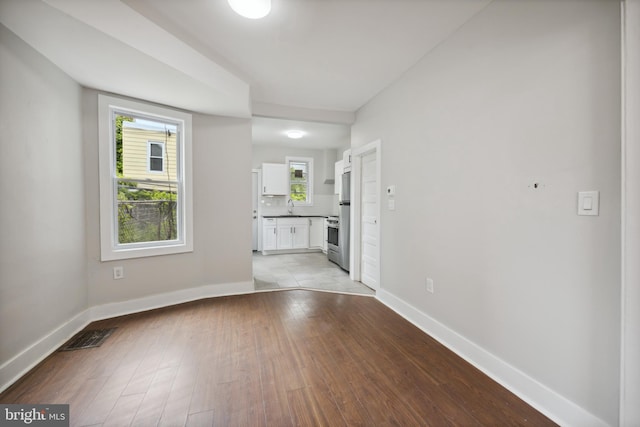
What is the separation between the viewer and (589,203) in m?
1.33

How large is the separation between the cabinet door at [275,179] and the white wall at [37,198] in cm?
388

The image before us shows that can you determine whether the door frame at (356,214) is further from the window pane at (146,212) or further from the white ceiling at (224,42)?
the window pane at (146,212)

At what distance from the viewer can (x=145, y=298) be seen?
2932 millimetres

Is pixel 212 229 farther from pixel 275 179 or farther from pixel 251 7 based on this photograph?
pixel 275 179

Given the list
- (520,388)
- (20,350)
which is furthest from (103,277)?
(520,388)

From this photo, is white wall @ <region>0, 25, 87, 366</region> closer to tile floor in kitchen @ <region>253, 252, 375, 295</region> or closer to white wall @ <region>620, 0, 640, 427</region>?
tile floor in kitchen @ <region>253, 252, 375, 295</region>

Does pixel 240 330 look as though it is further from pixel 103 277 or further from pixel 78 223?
pixel 78 223

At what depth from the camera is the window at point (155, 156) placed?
3.01 metres

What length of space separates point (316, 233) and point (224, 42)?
471 cm

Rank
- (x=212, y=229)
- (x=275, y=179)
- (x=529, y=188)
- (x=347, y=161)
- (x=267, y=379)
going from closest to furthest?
(x=529, y=188) < (x=267, y=379) < (x=212, y=229) < (x=347, y=161) < (x=275, y=179)

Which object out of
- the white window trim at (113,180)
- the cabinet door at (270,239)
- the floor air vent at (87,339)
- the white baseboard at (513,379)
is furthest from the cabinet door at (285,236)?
the white baseboard at (513,379)

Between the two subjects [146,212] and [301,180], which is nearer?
[146,212]

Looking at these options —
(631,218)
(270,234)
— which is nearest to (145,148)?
(270,234)

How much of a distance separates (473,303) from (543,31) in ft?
5.85
